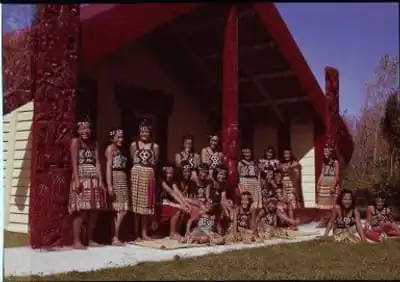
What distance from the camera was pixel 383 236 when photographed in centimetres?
648

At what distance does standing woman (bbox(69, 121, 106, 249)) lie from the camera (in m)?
5.05

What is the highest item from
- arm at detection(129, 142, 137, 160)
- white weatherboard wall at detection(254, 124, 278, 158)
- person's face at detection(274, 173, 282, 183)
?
white weatherboard wall at detection(254, 124, 278, 158)

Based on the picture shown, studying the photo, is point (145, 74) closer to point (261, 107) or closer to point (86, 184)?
point (261, 107)

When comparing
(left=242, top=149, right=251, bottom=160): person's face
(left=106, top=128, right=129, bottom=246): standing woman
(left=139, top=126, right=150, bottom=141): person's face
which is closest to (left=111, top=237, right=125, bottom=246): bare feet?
(left=106, top=128, right=129, bottom=246): standing woman

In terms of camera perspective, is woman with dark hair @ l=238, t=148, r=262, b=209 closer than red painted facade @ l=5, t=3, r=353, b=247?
No

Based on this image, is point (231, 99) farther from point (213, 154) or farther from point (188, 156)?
point (188, 156)

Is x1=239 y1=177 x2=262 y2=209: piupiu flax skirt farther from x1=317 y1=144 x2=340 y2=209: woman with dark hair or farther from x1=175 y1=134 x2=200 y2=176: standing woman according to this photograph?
x1=317 y1=144 x2=340 y2=209: woman with dark hair

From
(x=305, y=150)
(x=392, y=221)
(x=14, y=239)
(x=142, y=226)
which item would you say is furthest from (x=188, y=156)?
(x=14, y=239)

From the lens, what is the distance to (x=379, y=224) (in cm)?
650

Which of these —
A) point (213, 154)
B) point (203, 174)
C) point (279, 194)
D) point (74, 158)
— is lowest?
point (279, 194)

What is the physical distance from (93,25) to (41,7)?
687 millimetres

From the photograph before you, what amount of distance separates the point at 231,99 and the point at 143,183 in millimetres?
1455

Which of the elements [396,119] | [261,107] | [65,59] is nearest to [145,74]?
[261,107]

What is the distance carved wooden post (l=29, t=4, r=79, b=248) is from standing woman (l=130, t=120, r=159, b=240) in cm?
93
